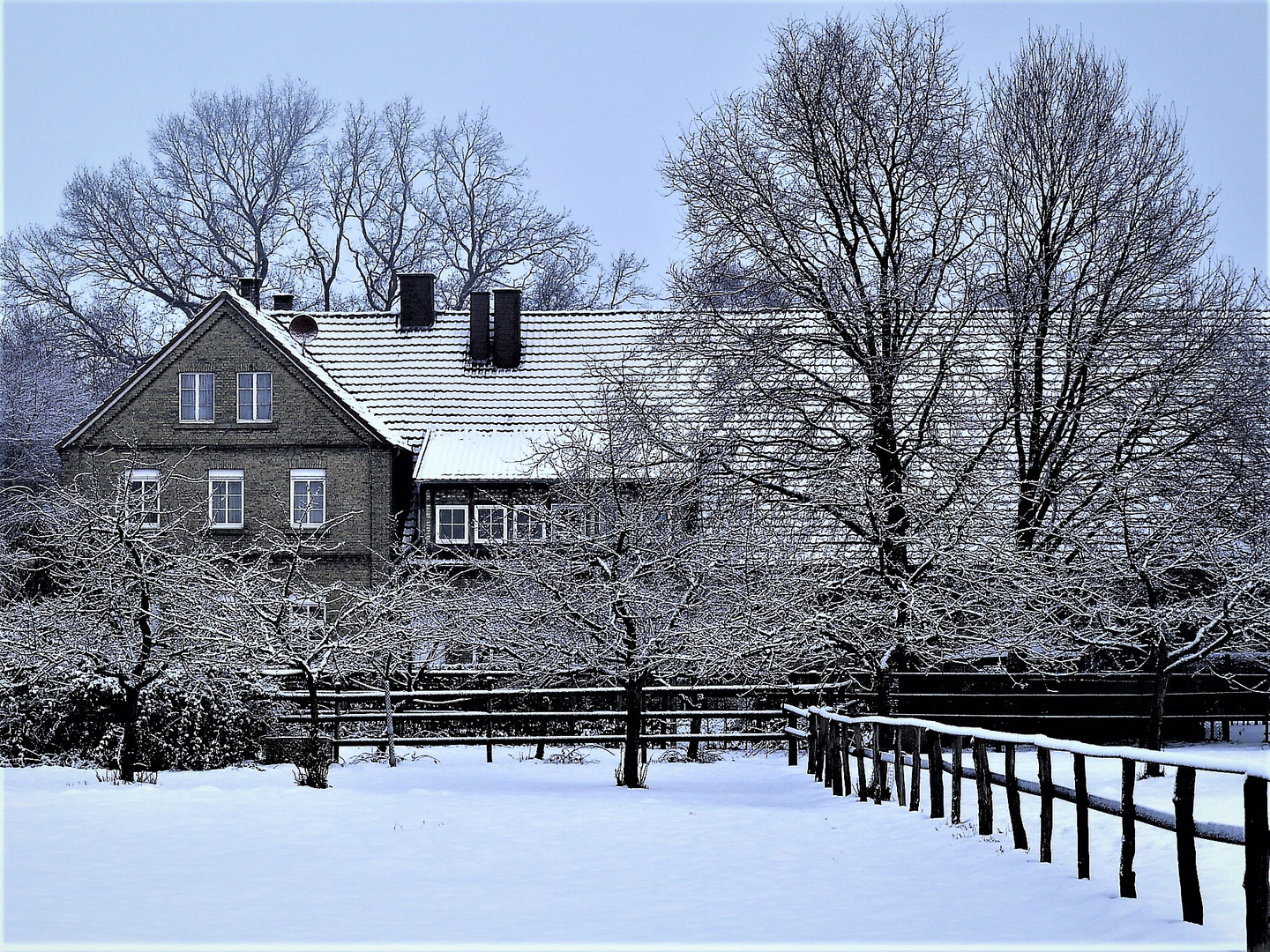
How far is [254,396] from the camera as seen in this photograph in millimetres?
34125

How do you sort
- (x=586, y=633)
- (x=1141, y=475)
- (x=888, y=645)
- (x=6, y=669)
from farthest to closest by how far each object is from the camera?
(x=1141, y=475)
(x=586, y=633)
(x=888, y=645)
(x=6, y=669)

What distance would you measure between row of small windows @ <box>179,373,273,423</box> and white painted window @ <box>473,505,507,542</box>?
5.87 meters

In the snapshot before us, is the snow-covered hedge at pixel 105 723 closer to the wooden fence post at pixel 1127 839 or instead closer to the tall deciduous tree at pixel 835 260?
the tall deciduous tree at pixel 835 260

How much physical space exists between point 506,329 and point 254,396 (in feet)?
23.4

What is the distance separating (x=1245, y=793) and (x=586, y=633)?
13.3 metres

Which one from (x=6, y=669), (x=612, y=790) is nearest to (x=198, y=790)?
(x=6, y=669)

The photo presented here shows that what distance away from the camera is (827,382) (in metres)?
23.0

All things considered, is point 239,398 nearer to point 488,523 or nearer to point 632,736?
point 488,523

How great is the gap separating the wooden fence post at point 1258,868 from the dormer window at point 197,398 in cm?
3049

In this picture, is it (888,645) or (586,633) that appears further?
(586,633)

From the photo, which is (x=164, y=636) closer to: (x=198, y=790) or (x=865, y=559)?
(x=198, y=790)

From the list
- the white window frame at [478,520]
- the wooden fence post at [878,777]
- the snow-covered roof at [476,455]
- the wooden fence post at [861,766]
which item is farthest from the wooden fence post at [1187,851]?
the white window frame at [478,520]

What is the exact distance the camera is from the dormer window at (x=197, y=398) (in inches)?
1345

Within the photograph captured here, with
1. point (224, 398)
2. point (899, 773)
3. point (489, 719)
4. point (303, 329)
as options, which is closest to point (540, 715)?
point (489, 719)
